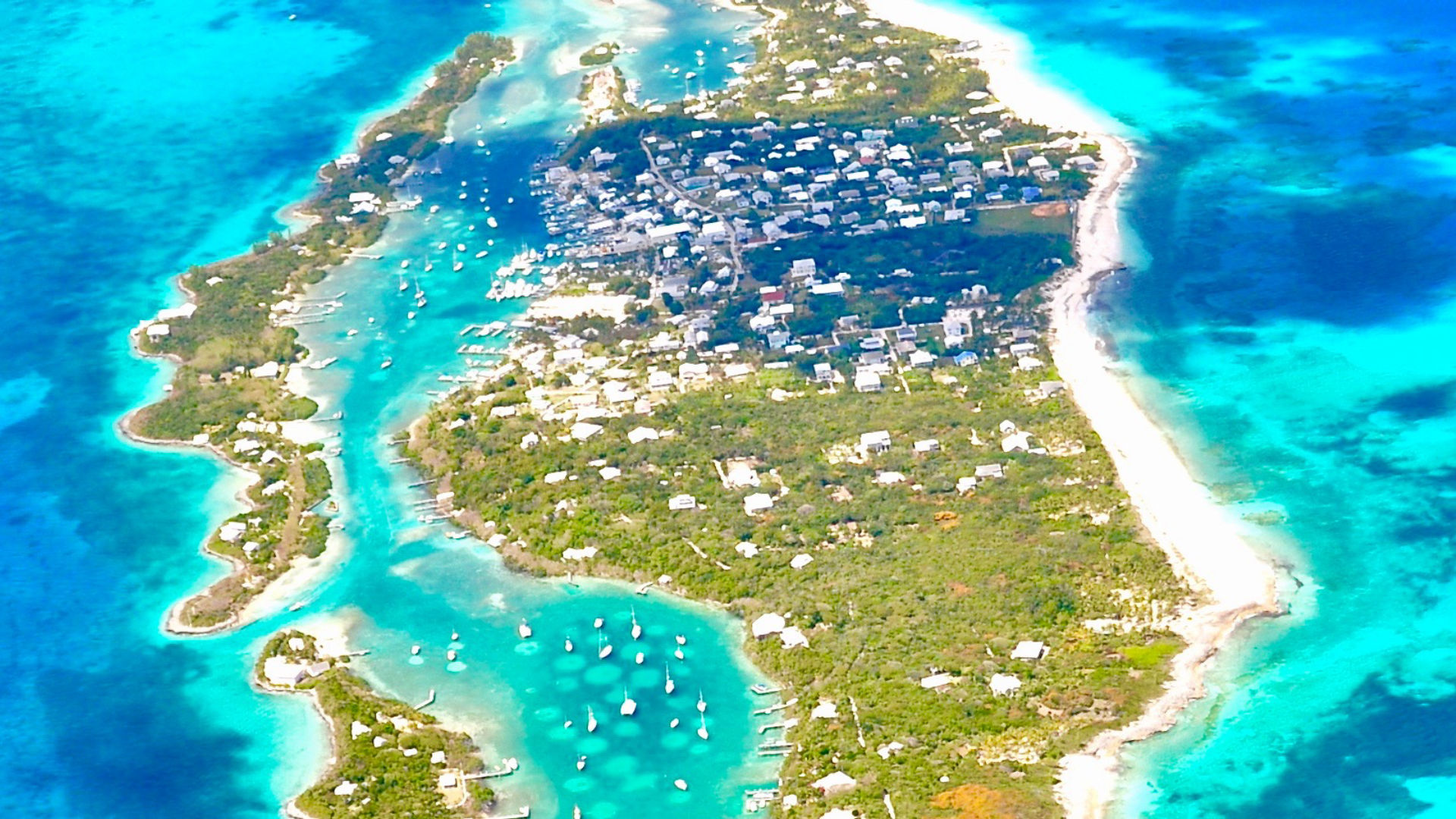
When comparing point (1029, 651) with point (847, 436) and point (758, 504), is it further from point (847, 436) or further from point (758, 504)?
point (847, 436)

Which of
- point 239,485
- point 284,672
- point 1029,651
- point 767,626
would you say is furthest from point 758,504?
point 239,485

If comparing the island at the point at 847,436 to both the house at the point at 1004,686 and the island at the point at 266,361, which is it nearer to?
the house at the point at 1004,686

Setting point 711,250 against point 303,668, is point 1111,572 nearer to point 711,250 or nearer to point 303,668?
point 303,668

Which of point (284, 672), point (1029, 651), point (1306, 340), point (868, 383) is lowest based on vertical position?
point (284, 672)

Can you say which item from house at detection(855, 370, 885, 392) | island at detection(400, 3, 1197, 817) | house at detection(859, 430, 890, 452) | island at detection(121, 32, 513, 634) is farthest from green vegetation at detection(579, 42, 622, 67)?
house at detection(859, 430, 890, 452)

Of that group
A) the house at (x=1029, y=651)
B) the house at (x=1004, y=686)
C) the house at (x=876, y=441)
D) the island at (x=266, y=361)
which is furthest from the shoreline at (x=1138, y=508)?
the island at (x=266, y=361)

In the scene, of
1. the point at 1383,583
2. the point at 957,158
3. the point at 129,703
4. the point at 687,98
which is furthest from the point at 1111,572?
the point at 687,98
